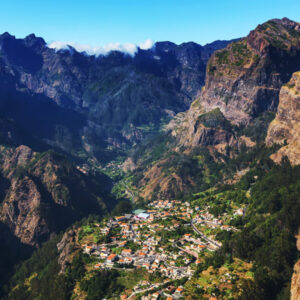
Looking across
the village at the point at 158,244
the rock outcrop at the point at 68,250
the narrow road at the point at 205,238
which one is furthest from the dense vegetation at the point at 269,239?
the rock outcrop at the point at 68,250

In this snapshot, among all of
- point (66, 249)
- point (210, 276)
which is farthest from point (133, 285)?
point (66, 249)

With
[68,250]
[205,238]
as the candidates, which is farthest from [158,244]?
[68,250]

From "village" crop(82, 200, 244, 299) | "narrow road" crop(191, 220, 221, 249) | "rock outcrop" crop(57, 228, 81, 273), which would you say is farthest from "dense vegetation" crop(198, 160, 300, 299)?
"rock outcrop" crop(57, 228, 81, 273)

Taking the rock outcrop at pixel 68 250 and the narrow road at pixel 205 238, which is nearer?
the narrow road at pixel 205 238

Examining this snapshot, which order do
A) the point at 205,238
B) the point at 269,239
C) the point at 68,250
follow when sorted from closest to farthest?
the point at 269,239, the point at 205,238, the point at 68,250

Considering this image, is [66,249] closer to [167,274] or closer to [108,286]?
[108,286]

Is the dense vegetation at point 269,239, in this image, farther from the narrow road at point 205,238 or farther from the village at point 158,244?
the village at point 158,244

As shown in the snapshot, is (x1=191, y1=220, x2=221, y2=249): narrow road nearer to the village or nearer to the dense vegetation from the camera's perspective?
the village

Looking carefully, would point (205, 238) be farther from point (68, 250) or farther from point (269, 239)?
point (68, 250)
